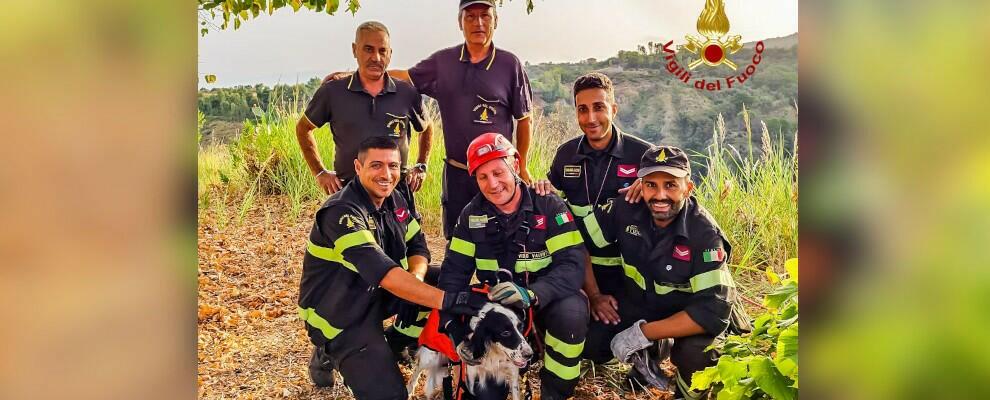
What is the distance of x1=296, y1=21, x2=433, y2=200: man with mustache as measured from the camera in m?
4.76

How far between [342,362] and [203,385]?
1.28m

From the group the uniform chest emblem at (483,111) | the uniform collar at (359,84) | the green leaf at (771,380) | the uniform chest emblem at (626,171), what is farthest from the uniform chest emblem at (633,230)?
the uniform collar at (359,84)

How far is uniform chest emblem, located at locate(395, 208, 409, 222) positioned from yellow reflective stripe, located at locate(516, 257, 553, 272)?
67cm

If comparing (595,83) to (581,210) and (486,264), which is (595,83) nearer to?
(581,210)

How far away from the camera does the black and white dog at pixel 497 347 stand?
12.1 ft

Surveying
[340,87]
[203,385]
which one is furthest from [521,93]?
[203,385]

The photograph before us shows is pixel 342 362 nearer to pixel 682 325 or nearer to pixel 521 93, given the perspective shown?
pixel 682 325

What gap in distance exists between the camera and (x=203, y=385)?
4.66m

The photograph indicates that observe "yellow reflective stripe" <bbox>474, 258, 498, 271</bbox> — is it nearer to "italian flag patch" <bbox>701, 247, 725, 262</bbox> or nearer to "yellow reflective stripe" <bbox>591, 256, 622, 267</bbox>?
"yellow reflective stripe" <bbox>591, 256, 622, 267</bbox>

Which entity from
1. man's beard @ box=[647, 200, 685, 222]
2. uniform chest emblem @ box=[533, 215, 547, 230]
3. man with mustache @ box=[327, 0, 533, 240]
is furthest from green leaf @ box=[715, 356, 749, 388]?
man with mustache @ box=[327, 0, 533, 240]

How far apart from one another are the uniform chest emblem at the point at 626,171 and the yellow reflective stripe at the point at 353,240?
152cm

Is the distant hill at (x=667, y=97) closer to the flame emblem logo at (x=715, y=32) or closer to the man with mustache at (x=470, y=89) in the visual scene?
the flame emblem logo at (x=715, y=32)

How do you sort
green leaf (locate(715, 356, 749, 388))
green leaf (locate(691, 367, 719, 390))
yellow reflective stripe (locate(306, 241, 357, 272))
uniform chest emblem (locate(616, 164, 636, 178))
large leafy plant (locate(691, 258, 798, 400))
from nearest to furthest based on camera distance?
large leafy plant (locate(691, 258, 798, 400)) → green leaf (locate(715, 356, 749, 388)) → green leaf (locate(691, 367, 719, 390)) → yellow reflective stripe (locate(306, 241, 357, 272)) → uniform chest emblem (locate(616, 164, 636, 178))
